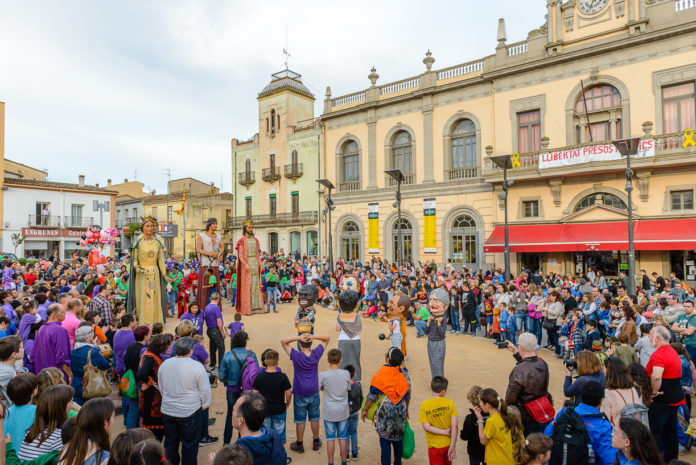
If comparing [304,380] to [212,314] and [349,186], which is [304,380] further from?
[349,186]

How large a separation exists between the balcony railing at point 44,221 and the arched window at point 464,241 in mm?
32983

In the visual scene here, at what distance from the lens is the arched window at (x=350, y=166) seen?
94.1 feet

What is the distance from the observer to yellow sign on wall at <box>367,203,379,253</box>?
27.1 meters

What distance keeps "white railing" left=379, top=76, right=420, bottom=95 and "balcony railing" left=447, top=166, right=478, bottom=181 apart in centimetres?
595

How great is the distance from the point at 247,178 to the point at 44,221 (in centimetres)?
1736

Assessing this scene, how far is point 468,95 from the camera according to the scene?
77.9 ft

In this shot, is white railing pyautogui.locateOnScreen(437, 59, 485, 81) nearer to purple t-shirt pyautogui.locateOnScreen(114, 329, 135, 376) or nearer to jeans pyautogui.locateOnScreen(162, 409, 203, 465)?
purple t-shirt pyautogui.locateOnScreen(114, 329, 135, 376)

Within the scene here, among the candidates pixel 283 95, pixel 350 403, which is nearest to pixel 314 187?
pixel 283 95

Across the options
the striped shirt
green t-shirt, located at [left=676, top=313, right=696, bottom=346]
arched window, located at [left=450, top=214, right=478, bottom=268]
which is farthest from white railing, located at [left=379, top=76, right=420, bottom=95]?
Answer: the striped shirt

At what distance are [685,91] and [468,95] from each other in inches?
377

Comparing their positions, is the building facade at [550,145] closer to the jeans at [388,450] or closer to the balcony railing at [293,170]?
the balcony railing at [293,170]

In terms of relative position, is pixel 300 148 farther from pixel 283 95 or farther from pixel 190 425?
pixel 190 425

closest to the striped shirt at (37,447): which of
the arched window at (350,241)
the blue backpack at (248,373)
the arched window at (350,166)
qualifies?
the blue backpack at (248,373)

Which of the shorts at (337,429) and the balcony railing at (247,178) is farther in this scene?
the balcony railing at (247,178)
